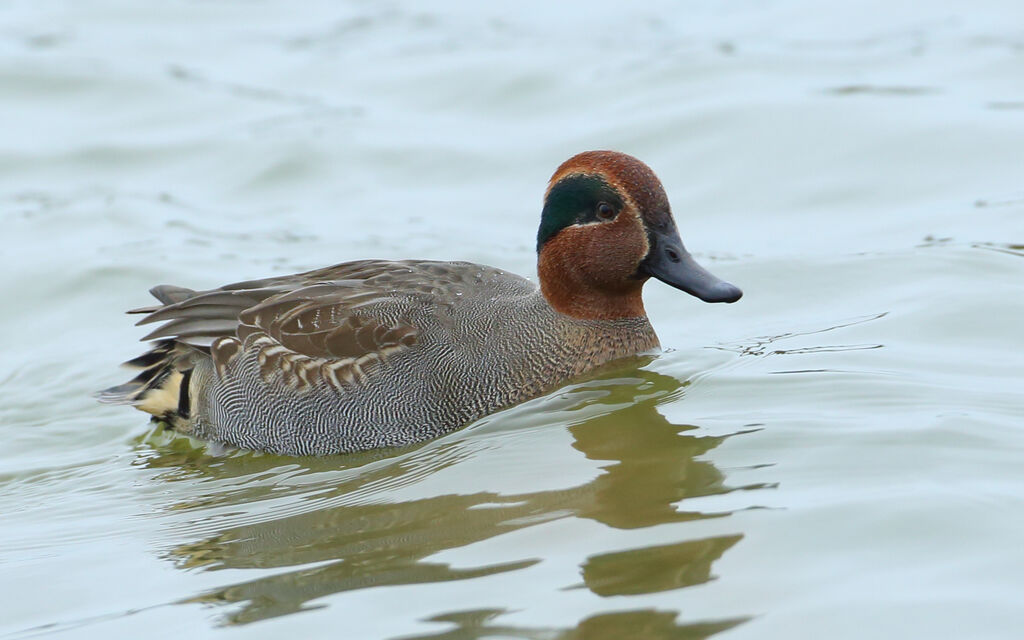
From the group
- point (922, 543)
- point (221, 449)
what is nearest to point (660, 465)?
point (922, 543)

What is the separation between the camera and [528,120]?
614 inches

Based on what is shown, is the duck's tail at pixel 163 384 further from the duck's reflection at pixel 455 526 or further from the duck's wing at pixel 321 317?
the duck's reflection at pixel 455 526

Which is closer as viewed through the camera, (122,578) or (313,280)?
(122,578)

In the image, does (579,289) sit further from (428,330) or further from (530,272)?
(530,272)

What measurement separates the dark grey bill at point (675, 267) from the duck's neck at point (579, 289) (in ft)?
0.98

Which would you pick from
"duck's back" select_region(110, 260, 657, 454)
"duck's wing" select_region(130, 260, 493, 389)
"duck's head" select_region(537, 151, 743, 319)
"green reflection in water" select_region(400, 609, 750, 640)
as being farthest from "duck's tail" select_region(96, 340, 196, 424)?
"green reflection in water" select_region(400, 609, 750, 640)

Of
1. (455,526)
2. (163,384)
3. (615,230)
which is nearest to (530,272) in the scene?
(615,230)

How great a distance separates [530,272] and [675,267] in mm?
3667

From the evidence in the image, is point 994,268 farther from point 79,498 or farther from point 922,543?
point 79,498

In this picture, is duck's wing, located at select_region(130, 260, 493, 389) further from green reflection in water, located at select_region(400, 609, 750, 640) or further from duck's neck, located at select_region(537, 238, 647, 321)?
Result: green reflection in water, located at select_region(400, 609, 750, 640)

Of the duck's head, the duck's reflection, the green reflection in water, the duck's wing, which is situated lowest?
the green reflection in water

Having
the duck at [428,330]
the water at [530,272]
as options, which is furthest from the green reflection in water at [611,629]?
the duck at [428,330]

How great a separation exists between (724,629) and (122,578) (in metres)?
2.76

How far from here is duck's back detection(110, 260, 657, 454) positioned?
318 inches
